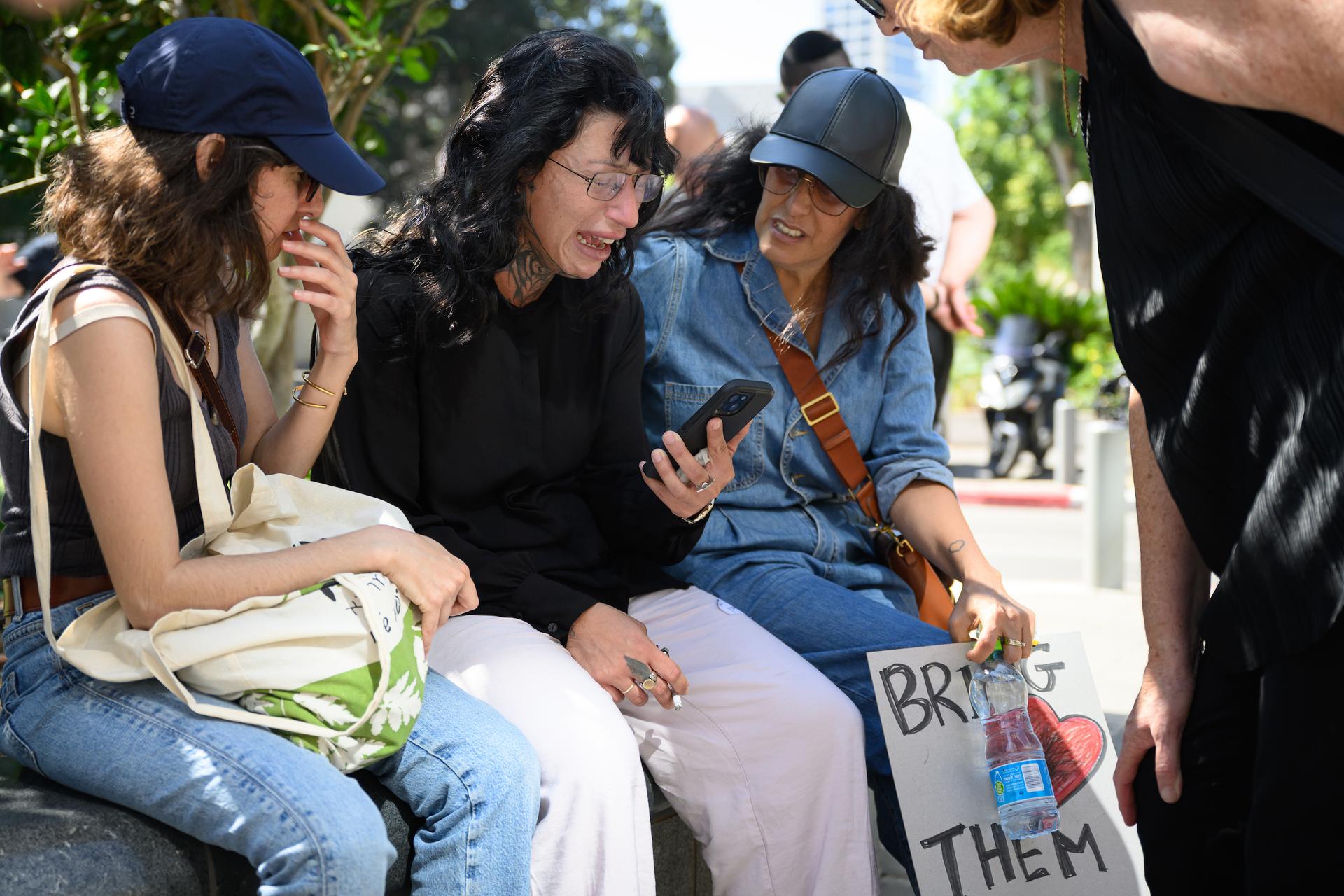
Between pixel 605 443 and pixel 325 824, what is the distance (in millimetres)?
1254

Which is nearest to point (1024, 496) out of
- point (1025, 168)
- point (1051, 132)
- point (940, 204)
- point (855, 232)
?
point (940, 204)

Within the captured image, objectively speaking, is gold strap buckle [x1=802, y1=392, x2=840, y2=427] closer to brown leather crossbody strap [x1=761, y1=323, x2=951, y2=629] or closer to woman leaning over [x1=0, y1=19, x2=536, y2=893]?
brown leather crossbody strap [x1=761, y1=323, x2=951, y2=629]

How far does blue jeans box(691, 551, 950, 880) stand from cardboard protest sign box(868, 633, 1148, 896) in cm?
7

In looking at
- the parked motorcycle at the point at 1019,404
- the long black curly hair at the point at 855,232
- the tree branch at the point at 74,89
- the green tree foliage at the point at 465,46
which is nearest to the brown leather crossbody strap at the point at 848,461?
the long black curly hair at the point at 855,232

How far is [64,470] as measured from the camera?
2.06 metres

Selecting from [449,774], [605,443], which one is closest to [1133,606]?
[605,443]

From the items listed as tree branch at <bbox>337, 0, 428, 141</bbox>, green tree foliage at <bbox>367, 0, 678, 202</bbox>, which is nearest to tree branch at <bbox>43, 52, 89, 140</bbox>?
tree branch at <bbox>337, 0, 428, 141</bbox>

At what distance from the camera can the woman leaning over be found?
1.89 metres

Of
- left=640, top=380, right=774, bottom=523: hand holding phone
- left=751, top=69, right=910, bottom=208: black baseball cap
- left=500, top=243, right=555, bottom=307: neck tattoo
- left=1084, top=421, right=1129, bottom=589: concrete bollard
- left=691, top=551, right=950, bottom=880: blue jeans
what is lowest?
left=1084, top=421, right=1129, bottom=589: concrete bollard

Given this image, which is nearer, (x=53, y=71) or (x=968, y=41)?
(x=968, y=41)

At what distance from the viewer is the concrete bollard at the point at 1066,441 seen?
1195 cm

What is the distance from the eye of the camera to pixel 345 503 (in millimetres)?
2250

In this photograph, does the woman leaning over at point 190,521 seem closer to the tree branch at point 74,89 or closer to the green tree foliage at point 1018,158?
the tree branch at point 74,89

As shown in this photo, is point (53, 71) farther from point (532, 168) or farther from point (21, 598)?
point (21, 598)
